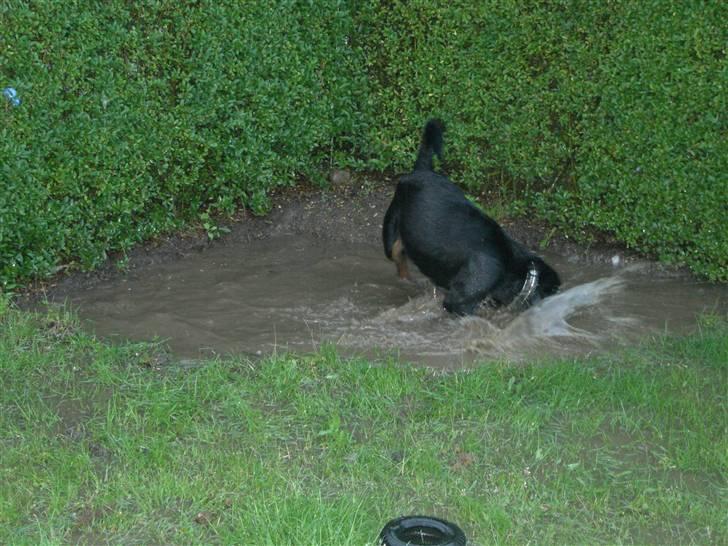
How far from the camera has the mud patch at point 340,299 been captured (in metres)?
6.45

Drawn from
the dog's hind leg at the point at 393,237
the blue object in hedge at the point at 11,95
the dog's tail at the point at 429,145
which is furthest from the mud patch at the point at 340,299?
the blue object in hedge at the point at 11,95

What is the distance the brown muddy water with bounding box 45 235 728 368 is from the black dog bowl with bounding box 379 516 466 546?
201 cm

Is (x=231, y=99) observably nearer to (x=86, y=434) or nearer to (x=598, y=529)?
(x=86, y=434)

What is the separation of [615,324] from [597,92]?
191cm

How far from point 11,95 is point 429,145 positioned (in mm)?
2832

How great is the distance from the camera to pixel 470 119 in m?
8.48

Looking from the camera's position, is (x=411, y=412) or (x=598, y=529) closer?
(x=598, y=529)

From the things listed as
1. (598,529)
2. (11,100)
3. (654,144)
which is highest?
(11,100)

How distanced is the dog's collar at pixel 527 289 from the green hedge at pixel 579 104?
56.0 inches

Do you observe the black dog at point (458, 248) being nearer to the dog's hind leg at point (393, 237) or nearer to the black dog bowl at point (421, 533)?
the dog's hind leg at point (393, 237)

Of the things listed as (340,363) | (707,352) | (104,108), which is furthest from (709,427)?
(104,108)

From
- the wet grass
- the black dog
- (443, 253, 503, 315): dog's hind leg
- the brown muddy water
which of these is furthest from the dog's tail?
the wet grass

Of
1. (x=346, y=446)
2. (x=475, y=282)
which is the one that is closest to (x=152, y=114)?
(x=475, y=282)

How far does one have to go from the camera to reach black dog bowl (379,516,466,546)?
13.3ft
